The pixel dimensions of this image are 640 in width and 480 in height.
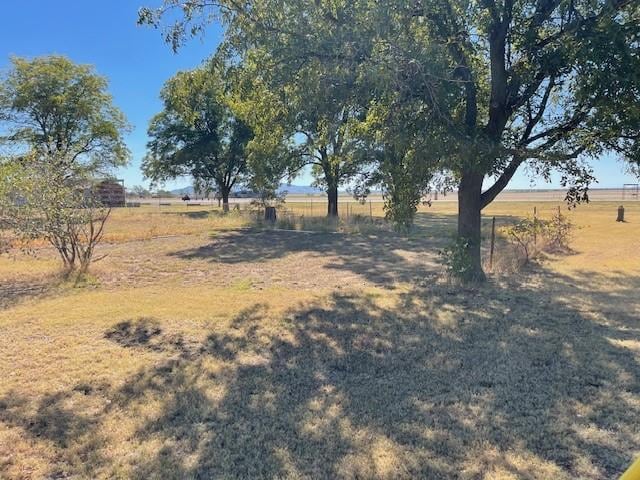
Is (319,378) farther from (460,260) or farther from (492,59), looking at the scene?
(492,59)

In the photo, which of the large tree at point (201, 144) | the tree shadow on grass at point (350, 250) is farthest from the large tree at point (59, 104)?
the tree shadow on grass at point (350, 250)

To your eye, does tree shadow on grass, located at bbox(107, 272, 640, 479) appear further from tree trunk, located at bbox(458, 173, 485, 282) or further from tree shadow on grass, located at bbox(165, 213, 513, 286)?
tree shadow on grass, located at bbox(165, 213, 513, 286)

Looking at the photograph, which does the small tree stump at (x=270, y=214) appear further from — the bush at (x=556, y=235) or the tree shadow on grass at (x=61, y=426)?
the tree shadow on grass at (x=61, y=426)

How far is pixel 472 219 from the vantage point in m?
7.61

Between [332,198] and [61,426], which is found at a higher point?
[332,198]

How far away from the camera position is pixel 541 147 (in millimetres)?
6676

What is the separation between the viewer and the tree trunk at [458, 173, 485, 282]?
755cm

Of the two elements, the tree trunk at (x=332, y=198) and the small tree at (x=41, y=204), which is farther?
the tree trunk at (x=332, y=198)

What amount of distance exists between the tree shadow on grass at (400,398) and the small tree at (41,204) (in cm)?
409

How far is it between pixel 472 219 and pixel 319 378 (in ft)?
15.8

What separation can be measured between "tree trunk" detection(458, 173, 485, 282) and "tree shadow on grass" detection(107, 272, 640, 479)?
1778mm

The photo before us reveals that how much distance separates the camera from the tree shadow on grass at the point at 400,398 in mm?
2652

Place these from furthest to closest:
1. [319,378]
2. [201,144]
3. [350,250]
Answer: [201,144]
[350,250]
[319,378]

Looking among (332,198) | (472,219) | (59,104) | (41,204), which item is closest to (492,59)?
(472,219)
